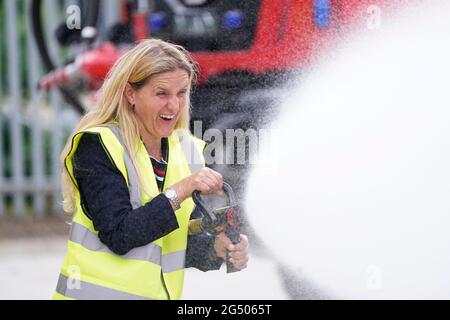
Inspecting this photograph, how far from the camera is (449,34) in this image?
244 cm

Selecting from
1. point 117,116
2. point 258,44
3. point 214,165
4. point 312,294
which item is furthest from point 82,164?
point 312,294

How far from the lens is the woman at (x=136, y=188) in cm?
186

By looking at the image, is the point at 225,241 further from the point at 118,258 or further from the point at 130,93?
the point at 130,93

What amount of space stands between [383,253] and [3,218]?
3.20 meters

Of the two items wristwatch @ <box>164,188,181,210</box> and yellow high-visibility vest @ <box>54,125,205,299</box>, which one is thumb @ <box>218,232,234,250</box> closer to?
yellow high-visibility vest @ <box>54,125,205,299</box>

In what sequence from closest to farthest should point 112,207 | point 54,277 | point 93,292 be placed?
point 112,207, point 93,292, point 54,277

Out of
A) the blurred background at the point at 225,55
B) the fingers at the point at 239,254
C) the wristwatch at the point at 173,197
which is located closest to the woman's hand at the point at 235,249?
the fingers at the point at 239,254

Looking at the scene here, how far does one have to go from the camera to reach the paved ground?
2.49 metres

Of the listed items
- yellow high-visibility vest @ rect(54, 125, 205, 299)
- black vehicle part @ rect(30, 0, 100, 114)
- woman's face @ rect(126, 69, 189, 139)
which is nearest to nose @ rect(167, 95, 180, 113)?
woman's face @ rect(126, 69, 189, 139)

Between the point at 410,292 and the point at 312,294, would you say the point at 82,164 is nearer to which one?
the point at 312,294

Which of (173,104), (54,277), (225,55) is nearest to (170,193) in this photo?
(173,104)

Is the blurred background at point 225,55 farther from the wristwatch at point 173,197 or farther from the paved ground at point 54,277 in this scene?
the wristwatch at point 173,197

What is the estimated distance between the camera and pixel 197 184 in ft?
6.14

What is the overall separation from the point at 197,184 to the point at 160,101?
222 millimetres
